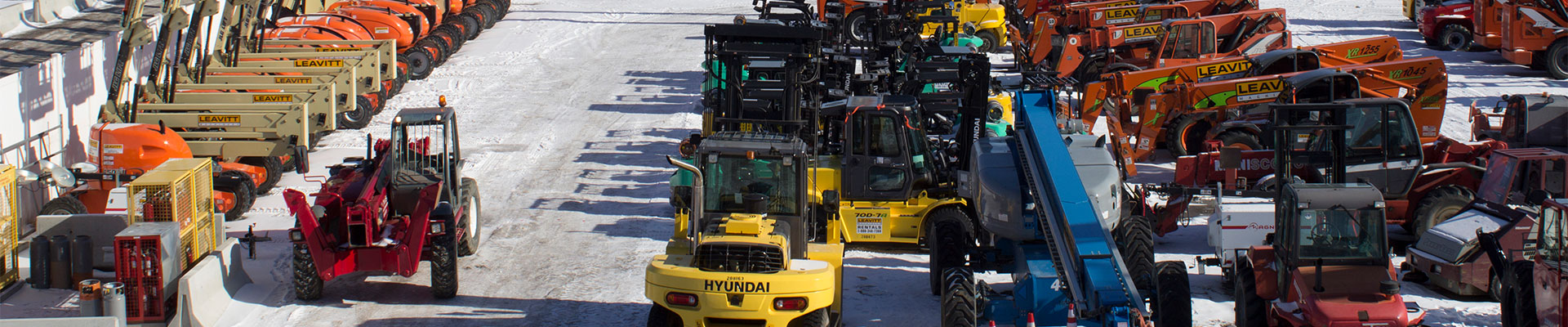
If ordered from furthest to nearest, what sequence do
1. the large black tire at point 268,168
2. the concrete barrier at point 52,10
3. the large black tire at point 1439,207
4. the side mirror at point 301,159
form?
the concrete barrier at point 52,10 → the large black tire at point 268,168 → the side mirror at point 301,159 → the large black tire at point 1439,207

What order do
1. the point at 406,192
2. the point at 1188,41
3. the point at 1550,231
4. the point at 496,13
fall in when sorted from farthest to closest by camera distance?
the point at 496,13
the point at 1188,41
the point at 406,192
the point at 1550,231

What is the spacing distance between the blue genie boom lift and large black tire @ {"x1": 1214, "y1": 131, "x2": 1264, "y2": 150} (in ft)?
22.2

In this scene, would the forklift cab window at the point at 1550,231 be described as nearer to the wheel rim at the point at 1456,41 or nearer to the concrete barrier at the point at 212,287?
the concrete barrier at the point at 212,287

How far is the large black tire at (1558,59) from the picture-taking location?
25547 mm

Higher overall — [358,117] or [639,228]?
[358,117]

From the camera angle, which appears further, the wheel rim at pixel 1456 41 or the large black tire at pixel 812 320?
the wheel rim at pixel 1456 41

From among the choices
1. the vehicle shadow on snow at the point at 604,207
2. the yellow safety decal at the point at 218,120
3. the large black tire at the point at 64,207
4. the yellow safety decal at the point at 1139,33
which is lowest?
the vehicle shadow on snow at the point at 604,207

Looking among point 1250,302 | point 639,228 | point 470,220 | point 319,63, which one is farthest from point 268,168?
point 1250,302

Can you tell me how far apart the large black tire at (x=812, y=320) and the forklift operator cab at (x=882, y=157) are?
4.31 meters

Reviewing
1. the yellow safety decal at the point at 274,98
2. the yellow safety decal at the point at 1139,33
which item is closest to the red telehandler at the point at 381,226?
the yellow safety decal at the point at 274,98

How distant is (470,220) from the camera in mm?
14453

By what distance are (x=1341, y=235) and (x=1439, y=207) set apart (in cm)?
453

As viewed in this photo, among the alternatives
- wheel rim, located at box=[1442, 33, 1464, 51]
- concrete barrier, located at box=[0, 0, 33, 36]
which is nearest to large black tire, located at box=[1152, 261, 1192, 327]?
concrete barrier, located at box=[0, 0, 33, 36]

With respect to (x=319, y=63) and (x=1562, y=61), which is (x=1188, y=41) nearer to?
(x=1562, y=61)
